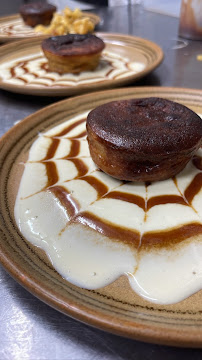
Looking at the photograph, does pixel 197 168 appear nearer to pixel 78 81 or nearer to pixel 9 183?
pixel 9 183

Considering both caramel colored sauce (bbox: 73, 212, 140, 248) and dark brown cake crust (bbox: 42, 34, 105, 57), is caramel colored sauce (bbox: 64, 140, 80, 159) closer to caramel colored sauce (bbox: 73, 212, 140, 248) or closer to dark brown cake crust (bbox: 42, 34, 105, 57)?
caramel colored sauce (bbox: 73, 212, 140, 248)

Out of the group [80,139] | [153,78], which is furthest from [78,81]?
[80,139]

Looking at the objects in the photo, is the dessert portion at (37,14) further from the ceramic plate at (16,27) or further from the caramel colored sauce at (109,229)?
the caramel colored sauce at (109,229)

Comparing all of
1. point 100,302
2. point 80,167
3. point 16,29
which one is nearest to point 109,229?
point 100,302

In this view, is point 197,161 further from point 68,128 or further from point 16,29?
point 16,29

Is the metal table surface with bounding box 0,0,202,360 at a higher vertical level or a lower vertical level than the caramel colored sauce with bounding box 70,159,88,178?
lower

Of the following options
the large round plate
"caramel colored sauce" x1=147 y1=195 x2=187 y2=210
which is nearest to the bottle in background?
"caramel colored sauce" x1=147 y1=195 x2=187 y2=210
